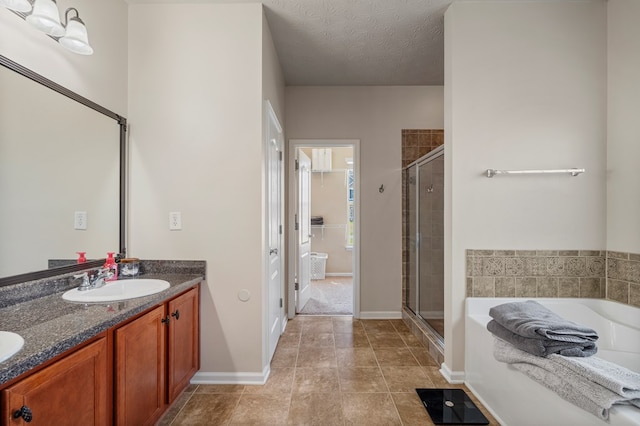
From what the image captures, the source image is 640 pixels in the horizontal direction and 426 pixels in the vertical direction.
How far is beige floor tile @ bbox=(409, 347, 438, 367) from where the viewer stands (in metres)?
2.49

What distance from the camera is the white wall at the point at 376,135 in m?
3.62

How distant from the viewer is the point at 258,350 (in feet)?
7.19

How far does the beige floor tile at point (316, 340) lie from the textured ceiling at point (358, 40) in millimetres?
2684

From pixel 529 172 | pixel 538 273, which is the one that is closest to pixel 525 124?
pixel 529 172

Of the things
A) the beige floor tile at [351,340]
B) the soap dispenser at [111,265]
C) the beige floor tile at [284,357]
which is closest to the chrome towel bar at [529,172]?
the beige floor tile at [351,340]

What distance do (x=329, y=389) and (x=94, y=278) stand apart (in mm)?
1603

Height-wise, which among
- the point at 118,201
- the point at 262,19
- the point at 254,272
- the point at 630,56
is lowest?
the point at 254,272

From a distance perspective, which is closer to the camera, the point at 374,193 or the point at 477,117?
the point at 477,117

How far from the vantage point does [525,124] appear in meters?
2.20

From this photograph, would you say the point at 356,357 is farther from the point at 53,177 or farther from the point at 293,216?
the point at 53,177

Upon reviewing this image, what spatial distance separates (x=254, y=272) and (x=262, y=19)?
1789 mm

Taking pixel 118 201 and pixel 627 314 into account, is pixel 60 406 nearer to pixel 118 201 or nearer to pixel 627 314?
pixel 118 201

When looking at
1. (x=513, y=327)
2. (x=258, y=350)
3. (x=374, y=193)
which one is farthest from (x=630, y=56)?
(x=258, y=350)

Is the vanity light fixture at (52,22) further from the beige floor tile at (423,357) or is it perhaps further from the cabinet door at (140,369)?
the beige floor tile at (423,357)
